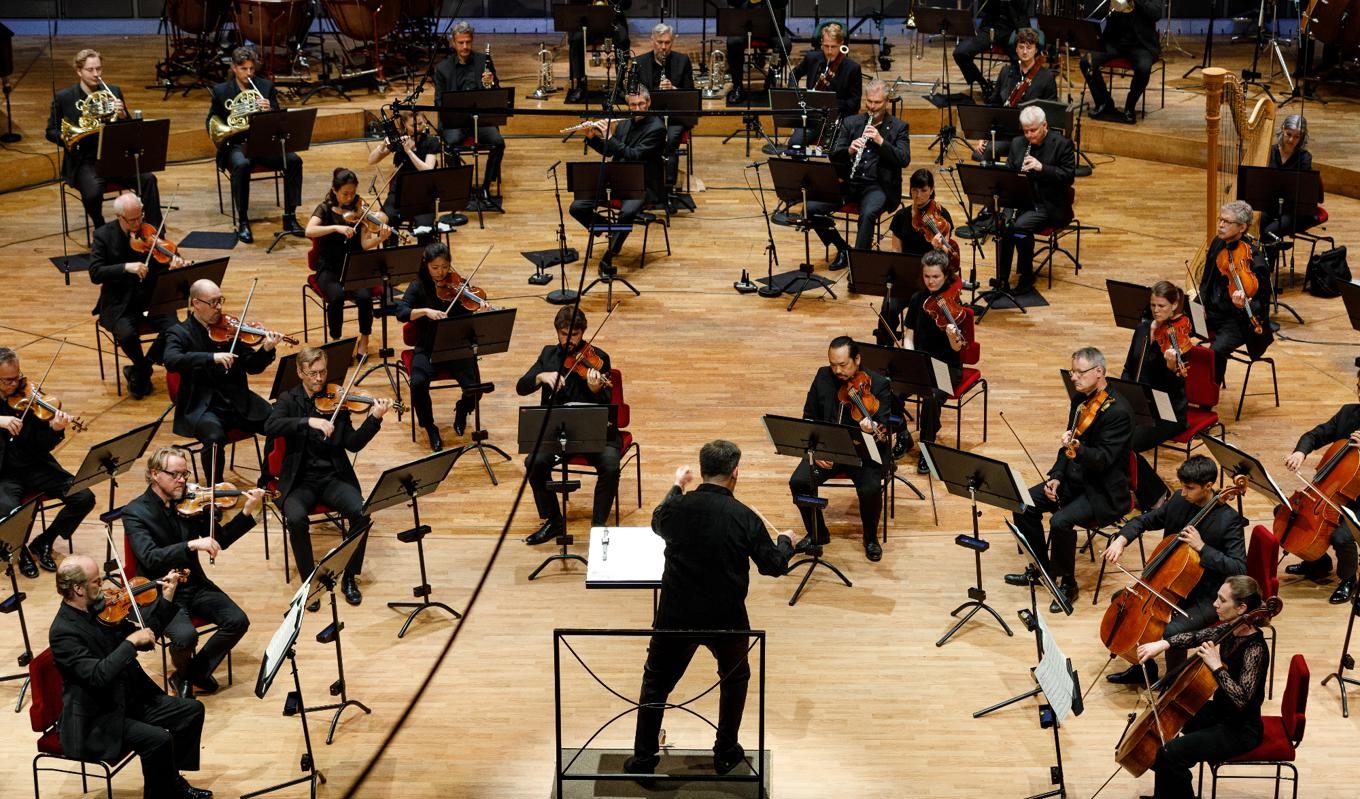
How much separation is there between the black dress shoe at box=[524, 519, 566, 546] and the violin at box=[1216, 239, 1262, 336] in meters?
4.35

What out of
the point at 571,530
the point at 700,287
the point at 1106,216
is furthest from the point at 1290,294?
the point at 571,530

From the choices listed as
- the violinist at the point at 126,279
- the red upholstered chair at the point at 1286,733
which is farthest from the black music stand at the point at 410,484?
the red upholstered chair at the point at 1286,733

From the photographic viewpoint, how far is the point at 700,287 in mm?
12078

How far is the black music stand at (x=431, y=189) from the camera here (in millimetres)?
11148

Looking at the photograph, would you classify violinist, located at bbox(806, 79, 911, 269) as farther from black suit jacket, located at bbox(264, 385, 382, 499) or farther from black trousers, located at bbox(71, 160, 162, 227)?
black trousers, located at bbox(71, 160, 162, 227)

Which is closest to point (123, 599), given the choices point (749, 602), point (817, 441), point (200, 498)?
point (200, 498)

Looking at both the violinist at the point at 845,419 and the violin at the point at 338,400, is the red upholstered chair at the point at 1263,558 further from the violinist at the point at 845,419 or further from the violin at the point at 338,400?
the violin at the point at 338,400

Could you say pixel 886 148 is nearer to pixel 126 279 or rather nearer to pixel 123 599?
pixel 126 279

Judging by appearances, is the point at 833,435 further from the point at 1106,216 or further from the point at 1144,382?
the point at 1106,216

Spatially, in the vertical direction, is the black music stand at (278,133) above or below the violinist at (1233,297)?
above

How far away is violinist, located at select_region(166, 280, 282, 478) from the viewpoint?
8.69 metres

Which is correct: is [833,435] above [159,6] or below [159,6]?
below

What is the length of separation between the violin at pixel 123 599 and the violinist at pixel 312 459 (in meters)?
1.07

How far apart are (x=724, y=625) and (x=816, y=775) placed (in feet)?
2.85
